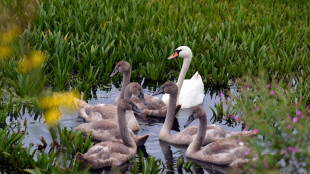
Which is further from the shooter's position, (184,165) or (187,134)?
(187,134)

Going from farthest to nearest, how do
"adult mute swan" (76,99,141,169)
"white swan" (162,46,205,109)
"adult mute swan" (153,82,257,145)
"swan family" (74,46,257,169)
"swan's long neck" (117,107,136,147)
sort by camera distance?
"white swan" (162,46,205,109) → "adult mute swan" (153,82,257,145) → "swan's long neck" (117,107,136,147) → "swan family" (74,46,257,169) → "adult mute swan" (76,99,141,169)

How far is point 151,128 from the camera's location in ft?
28.3

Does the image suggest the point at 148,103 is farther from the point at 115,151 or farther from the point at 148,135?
the point at 115,151

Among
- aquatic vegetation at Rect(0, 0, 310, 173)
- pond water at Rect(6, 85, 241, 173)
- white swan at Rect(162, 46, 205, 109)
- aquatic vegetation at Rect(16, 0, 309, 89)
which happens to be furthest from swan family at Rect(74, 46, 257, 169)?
aquatic vegetation at Rect(16, 0, 309, 89)

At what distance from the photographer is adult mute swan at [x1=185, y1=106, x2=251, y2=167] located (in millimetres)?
7078

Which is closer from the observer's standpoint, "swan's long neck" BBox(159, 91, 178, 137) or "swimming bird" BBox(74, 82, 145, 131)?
"swan's long neck" BBox(159, 91, 178, 137)

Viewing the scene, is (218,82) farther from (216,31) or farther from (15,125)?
(15,125)

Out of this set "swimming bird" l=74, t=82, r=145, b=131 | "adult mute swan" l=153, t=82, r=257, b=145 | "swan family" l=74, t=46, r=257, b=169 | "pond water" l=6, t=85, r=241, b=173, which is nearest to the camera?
"swan family" l=74, t=46, r=257, b=169

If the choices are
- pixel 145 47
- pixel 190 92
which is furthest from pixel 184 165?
pixel 145 47

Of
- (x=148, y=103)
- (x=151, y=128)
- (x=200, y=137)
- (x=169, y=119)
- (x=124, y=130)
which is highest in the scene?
(x=124, y=130)

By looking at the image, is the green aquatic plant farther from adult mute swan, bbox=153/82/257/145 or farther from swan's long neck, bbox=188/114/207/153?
adult mute swan, bbox=153/82/257/145

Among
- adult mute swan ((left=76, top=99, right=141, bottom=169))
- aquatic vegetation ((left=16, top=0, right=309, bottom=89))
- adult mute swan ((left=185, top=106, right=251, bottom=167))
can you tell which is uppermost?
adult mute swan ((left=76, top=99, right=141, bottom=169))

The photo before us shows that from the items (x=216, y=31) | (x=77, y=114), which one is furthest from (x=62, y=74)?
(x=216, y=31)

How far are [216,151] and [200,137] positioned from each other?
0.90ft
